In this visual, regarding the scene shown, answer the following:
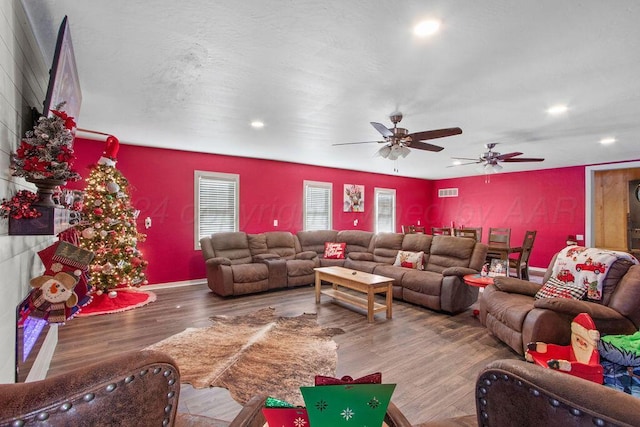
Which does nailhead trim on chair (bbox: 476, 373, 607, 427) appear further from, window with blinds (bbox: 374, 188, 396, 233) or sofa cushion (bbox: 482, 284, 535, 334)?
window with blinds (bbox: 374, 188, 396, 233)

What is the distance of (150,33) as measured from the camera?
2.10m

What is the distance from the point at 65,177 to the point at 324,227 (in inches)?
243

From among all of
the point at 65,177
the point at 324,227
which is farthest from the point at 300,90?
the point at 324,227

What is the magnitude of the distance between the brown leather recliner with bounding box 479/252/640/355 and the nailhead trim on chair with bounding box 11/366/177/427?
2.95m

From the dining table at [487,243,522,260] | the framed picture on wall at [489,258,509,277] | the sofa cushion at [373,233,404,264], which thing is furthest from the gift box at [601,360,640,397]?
the sofa cushion at [373,233,404,264]

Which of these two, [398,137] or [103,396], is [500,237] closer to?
[398,137]

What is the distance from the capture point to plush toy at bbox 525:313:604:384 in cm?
202

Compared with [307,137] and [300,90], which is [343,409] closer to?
[300,90]

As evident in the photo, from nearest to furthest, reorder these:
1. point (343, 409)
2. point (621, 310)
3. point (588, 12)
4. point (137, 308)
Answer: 1. point (343, 409)
2. point (588, 12)
3. point (621, 310)
4. point (137, 308)

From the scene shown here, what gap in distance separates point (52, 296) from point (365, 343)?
2641 millimetres

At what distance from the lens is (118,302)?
440cm

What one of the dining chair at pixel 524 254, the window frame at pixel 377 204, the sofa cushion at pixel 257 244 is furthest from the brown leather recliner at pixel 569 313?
the window frame at pixel 377 204

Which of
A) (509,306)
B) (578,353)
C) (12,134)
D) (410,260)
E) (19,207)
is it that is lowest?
(578,353)

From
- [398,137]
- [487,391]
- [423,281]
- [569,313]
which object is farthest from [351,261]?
[487,391]
